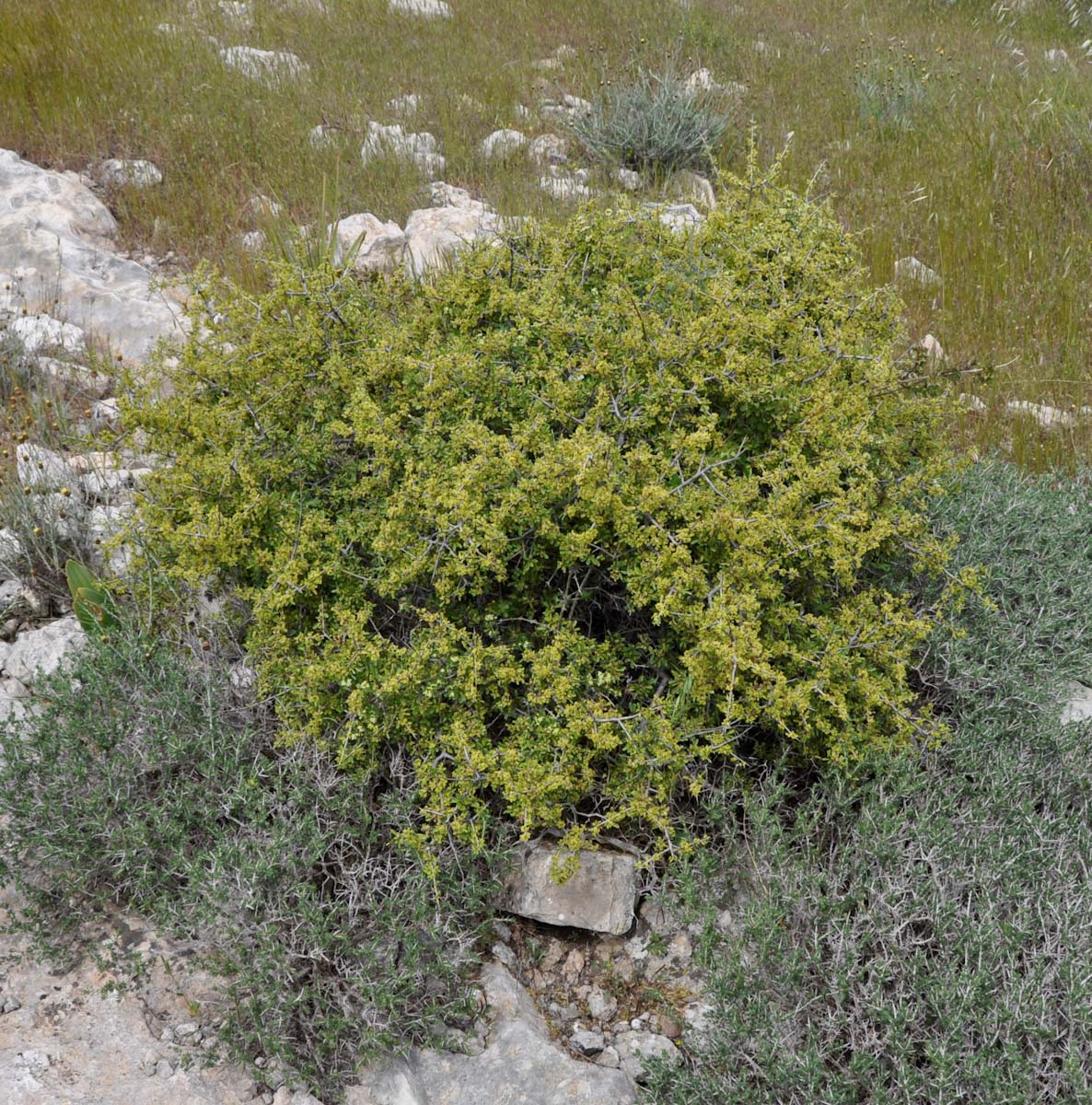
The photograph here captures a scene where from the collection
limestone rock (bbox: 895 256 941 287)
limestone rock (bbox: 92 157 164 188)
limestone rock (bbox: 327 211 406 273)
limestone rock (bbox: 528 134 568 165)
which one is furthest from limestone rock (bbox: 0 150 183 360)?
limestone rock (bbox: 895 256 941 287)

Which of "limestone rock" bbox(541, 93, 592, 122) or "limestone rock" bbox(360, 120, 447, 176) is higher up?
"limestone rock" bbox(541, 93, 592, 122)

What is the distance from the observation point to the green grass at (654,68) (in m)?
5.44

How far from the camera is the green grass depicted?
17.8 ft

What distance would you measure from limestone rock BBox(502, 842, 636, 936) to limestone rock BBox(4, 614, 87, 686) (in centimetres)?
166

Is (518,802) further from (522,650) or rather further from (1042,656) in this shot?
(1042,656)

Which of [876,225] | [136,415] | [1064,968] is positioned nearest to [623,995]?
[1064,968]

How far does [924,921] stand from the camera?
8.04 feet

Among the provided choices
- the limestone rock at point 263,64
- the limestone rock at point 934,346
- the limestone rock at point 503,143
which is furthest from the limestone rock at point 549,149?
the limestone rock at point 934,346

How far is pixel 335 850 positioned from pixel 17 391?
10.4 ft

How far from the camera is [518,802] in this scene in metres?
2.48

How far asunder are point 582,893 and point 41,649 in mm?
2049

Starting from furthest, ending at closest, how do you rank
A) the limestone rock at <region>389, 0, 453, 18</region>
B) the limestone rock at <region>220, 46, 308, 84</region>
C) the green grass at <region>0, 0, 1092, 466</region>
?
1. the limestone rock at <region>389, 0, 453, 18</region>
2. the limestone rock at <region>220, 46, 308, 84</region>
3. the green grass at <region>0, 0, 1092, 466</region>

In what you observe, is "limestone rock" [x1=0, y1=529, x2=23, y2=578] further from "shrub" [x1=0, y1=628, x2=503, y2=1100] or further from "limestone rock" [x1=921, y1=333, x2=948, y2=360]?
"limestone rock" [x1=921, y1=333, x2=948, y2=360]

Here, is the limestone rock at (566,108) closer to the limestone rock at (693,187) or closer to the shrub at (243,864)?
the limestone rock at (693,187)
